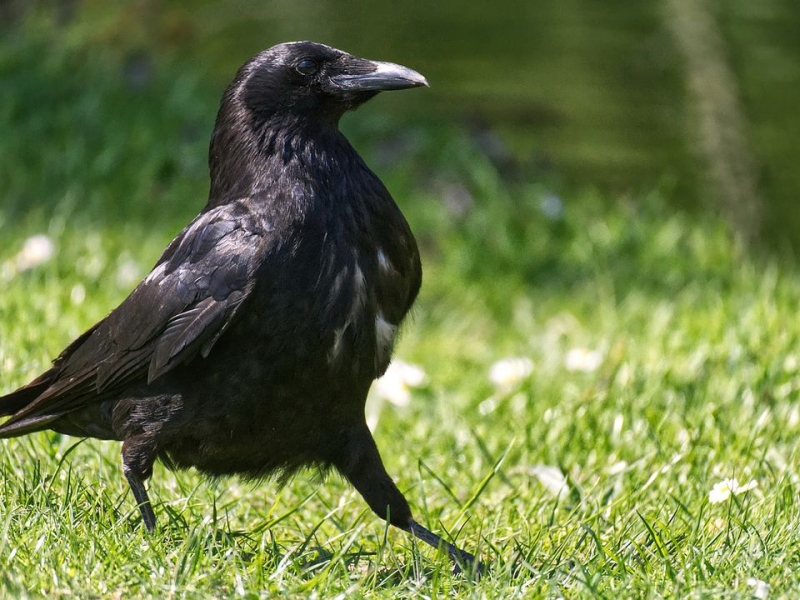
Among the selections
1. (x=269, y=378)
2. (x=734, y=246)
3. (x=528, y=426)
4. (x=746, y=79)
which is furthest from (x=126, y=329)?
(x=746, y=79)

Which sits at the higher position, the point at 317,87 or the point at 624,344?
the point at 317,87

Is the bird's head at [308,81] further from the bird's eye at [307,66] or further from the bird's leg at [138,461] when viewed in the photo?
the bird's leg at [138,461]

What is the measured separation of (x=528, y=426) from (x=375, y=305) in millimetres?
1108

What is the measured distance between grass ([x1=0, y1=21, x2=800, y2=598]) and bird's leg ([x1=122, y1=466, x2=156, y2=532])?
1.6 inches

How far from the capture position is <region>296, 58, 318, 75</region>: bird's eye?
3.75 meters

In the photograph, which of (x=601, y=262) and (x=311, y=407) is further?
(x=601, y=262)

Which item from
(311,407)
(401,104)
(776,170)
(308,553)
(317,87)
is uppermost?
(317,87)

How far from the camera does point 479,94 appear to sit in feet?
35.6

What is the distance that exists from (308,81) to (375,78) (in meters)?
0.19

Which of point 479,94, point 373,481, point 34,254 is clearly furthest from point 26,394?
point 479,94

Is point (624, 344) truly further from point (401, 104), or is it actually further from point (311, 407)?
point (401, 104)

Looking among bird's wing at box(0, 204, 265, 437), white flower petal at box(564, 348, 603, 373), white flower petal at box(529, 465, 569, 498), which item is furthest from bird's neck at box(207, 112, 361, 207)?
white flower petal at box(564, 348, 603, 373)

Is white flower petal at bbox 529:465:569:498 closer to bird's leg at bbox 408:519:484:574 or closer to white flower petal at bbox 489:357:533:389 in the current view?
bird's leg at bbox 408:519:484:574

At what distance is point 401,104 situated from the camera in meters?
10.2
